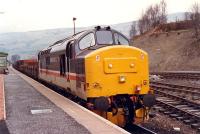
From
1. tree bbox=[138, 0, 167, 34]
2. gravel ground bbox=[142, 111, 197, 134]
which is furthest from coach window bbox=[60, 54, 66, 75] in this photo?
tree bbox=[138, 0, 167, 34]

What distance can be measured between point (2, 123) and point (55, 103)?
459 cm

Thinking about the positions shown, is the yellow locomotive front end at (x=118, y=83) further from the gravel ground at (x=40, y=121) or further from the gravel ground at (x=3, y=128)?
the gravel ground at (x=3, y=128)

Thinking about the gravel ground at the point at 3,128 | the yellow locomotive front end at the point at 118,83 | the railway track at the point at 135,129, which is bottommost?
the railway track at the point at 135,129

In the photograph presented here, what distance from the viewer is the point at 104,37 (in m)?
14.7

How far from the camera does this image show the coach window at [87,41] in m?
14.5

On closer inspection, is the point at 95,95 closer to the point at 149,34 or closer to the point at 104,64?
the point at 104,64

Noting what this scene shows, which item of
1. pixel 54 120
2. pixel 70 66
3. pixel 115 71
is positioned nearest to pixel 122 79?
pixel 115 71

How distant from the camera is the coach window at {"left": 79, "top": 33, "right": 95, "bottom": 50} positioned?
14502mm

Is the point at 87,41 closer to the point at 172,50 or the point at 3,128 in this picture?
the point at 3,128

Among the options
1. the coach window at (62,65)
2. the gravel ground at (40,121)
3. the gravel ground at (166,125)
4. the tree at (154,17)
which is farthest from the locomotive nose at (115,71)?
the tree at (154,17)

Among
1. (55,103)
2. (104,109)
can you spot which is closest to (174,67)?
(55,103)

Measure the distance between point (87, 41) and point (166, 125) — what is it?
4078 millimetres

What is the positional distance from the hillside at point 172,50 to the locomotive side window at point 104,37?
35.6 meters

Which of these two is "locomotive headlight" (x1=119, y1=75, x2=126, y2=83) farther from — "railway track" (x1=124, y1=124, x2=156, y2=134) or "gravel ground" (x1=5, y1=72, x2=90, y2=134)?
"gravel ground" (x1=5, y1=72, x2=90, y2=134)
